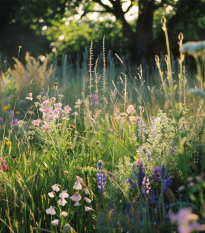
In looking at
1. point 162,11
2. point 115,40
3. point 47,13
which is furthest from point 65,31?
point 162,11

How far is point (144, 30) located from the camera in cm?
1105

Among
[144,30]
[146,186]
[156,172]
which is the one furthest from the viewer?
[144,30]

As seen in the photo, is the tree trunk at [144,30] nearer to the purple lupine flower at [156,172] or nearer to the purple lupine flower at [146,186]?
the purple lupine flower at [156,172]

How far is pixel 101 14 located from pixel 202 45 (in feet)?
42.1

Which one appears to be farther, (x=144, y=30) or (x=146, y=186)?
(x=144, y=30)

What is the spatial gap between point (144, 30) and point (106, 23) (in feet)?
10.9

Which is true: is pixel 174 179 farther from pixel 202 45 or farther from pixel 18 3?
pixel 18 3

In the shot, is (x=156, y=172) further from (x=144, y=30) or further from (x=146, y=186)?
(x=144, y=30)

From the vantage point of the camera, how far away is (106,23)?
13633 millimetres

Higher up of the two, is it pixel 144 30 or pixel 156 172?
pixel 144 30

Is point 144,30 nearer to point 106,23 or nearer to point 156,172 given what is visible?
point 106,23

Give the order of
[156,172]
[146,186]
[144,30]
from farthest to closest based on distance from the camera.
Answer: [144,30], [156,172], [146,186]

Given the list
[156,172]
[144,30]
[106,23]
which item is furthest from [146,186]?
[106,23]

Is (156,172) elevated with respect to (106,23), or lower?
lower
